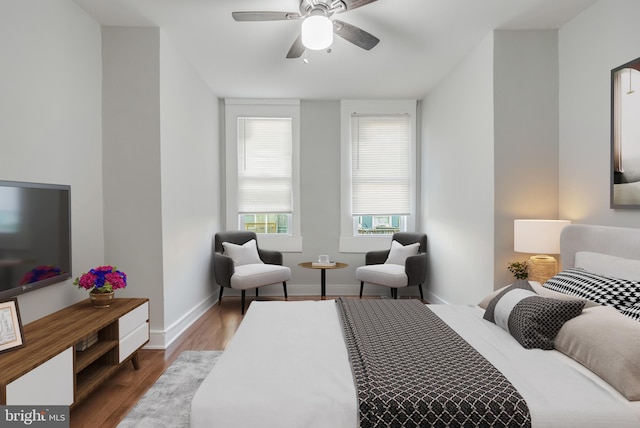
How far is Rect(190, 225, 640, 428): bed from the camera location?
4.55ft

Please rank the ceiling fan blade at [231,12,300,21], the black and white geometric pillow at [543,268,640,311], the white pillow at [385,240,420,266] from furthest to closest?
the white pillow at [385,240,420,266], the ceiling fan blade at [231,12,300,21], the black and white geometric pillow at [543,268,640,311]

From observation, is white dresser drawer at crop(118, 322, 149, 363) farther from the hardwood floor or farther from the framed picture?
the framed picture

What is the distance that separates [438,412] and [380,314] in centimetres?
114

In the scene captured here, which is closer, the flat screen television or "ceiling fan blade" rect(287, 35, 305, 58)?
the flat screen television

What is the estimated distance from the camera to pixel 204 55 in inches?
159

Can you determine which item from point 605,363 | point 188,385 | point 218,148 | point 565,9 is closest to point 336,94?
point 218,148

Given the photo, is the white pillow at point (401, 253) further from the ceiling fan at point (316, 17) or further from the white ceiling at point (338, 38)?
the ceiling fan at point (316, 17)

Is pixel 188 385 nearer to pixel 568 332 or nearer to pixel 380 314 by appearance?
pixel 380 314

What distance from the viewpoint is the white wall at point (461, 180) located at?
3.61 m

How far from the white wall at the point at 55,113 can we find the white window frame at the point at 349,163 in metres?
3.22

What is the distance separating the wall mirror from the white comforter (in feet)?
4.73

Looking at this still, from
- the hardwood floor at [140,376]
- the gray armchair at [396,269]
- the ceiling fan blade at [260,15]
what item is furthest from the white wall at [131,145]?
the gray armchair at [396,269]

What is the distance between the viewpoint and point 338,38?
12.0ft

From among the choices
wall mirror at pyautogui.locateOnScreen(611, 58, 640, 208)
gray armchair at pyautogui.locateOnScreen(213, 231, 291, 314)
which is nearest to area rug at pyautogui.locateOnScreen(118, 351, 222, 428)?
gray armchair at pyautogui.locateOnScreen(213, 231, 291, 314)
